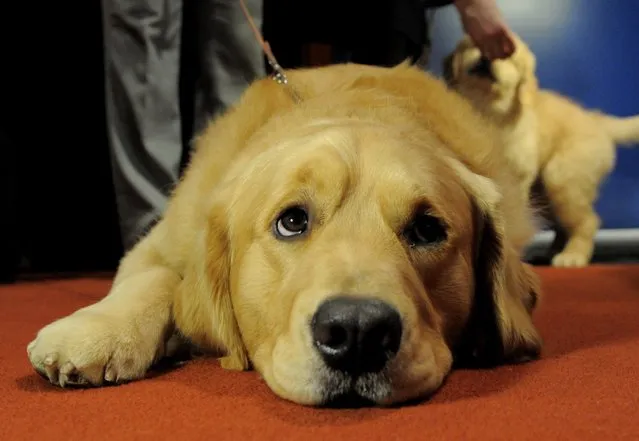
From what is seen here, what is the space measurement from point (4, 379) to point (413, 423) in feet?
3.07

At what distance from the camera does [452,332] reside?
1801 mm

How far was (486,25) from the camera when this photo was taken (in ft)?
12.2

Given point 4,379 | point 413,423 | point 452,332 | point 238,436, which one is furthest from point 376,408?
point 4,379

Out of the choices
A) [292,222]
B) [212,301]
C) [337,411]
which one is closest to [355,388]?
[337,411]

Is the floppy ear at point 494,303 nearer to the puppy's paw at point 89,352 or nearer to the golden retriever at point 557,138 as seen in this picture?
the puppy's paw at point 89,352

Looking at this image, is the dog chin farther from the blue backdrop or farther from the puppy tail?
the puppy tail

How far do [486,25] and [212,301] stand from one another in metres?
2.42

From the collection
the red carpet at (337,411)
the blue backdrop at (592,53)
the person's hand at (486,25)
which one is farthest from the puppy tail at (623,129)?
the red carpet at (337,411)

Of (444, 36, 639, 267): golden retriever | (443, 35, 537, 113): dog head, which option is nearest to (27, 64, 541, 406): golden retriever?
(443, 35, 537, 113): dog head

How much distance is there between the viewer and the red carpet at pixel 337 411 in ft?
4.14

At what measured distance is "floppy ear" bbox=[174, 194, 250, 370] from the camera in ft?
5.98

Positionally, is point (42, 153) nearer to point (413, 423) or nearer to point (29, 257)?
point (29, 257)

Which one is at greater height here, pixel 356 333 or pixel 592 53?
pixel 356 333

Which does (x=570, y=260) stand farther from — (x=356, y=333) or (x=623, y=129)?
(x=356, y=333)
